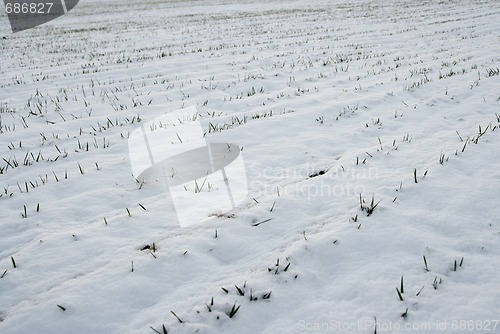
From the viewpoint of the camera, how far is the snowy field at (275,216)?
76.7 inches

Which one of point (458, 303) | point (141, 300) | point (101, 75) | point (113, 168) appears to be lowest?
point (458, 303)

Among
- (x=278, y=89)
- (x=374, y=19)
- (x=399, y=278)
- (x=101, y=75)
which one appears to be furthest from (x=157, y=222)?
(x=374, y=19)

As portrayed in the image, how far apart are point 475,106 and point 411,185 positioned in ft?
8.73

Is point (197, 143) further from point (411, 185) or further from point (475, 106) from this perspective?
point (475, 106)

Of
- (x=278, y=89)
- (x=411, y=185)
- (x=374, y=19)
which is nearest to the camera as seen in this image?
(x=411, y=185)

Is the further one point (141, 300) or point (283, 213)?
point (283, 213)

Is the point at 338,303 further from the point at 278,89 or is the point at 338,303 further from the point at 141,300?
the point at 278,89

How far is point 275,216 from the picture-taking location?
274 cm

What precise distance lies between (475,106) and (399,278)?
378 cm

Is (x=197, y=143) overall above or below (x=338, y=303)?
above

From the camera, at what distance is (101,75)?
8000 millimetres

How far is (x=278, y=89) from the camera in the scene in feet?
21.2

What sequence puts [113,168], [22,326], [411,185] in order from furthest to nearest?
[113,168] < [411,185] < [22,326]

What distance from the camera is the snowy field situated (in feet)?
6.40
